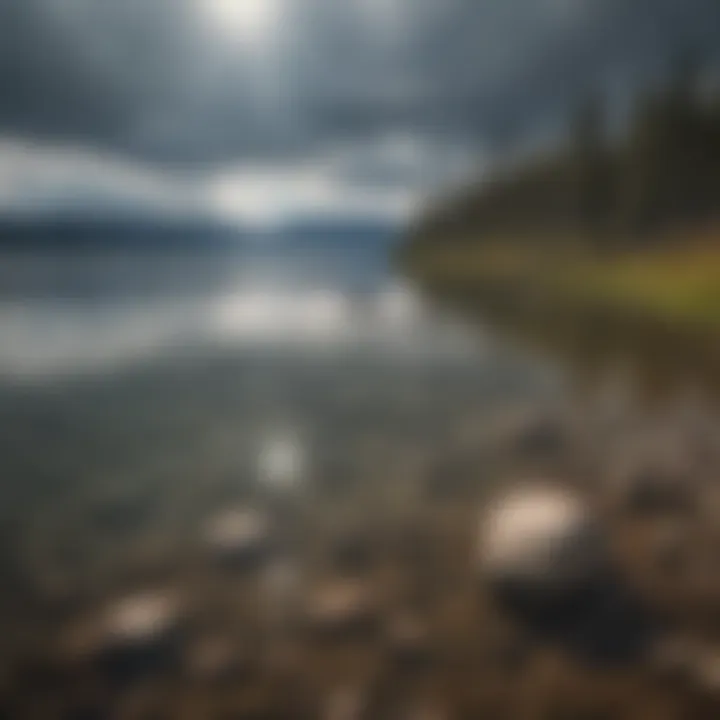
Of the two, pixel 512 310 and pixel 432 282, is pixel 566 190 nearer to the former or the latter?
pixel 512 310

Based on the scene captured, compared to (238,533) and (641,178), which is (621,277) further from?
(238,533)

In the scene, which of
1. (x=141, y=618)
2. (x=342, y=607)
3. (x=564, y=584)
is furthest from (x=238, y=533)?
(x=564, y=584)

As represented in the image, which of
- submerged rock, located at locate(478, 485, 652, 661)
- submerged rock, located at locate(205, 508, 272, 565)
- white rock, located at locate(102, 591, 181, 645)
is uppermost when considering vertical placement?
submerged rock, located at locate(205, 508, 272, 565)

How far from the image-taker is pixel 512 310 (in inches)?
595

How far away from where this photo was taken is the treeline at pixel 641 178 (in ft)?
53.0

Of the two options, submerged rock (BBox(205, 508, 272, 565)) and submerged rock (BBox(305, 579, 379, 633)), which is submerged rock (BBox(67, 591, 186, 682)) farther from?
submerged rock (BBox(305, 579, 379, 633))

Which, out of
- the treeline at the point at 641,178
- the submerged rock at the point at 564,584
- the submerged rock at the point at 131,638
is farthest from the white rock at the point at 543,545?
the treeline at the point at 641,178

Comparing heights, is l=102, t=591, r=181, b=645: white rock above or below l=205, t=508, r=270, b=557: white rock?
below

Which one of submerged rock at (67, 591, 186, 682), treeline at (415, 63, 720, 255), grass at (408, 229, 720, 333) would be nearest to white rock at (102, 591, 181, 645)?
submerged rock at (67, 591, 186, 682)

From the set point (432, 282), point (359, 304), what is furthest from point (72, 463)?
point (432, 282)

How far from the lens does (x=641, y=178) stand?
55.1 ft

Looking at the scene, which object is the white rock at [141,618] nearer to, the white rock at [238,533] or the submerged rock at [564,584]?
the white rock at [238,533]

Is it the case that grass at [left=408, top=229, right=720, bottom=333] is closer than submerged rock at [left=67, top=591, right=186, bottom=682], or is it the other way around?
submerged rock at [left=67, top=591, right=186, bottom=682]

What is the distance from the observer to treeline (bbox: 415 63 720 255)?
1616 cm
